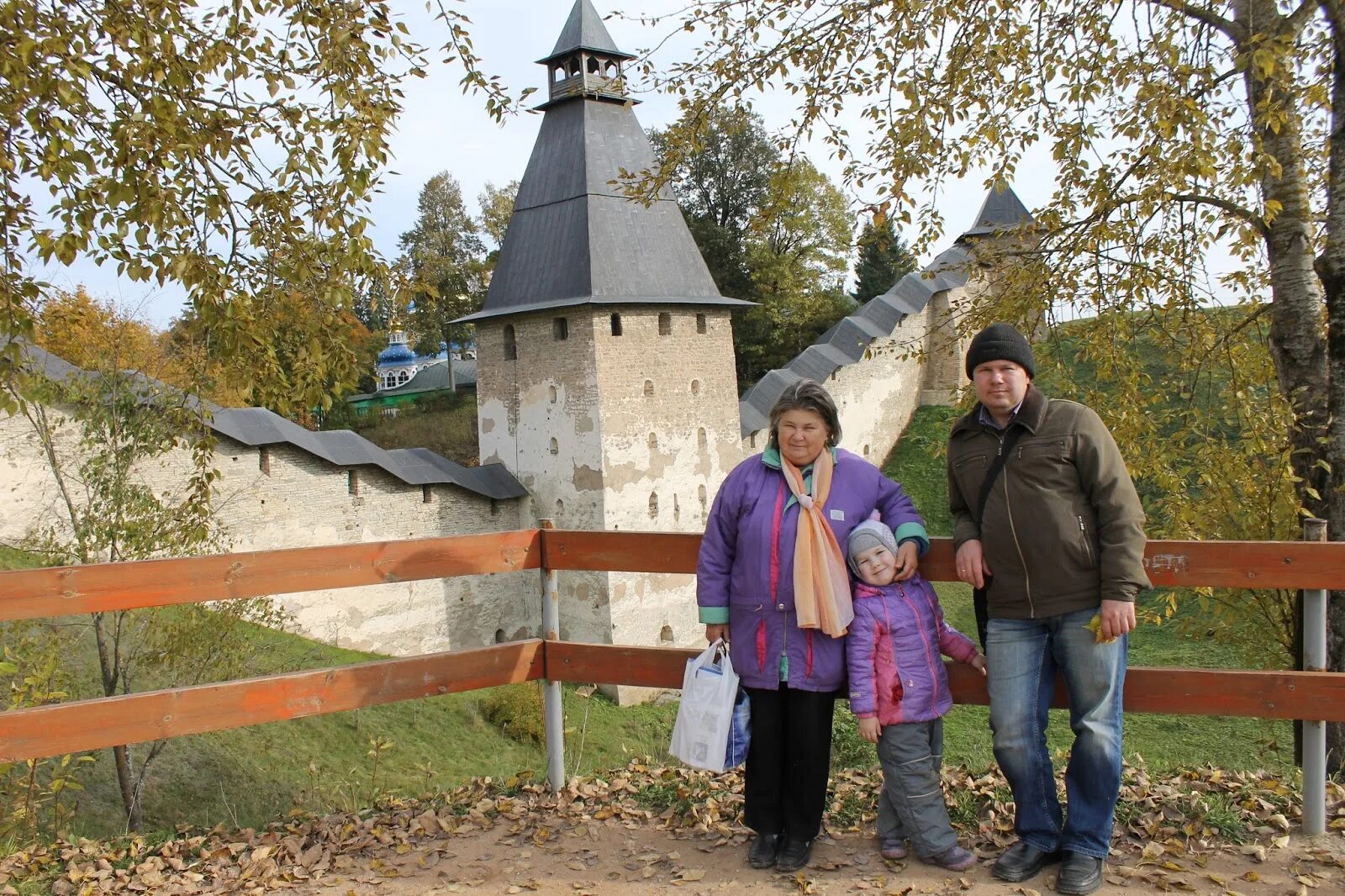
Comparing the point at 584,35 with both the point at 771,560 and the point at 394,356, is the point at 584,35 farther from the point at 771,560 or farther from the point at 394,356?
the point at 394,356

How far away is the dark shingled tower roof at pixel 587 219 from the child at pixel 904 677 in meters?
14.6

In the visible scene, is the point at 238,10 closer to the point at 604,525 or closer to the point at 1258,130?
the point at 1258,130

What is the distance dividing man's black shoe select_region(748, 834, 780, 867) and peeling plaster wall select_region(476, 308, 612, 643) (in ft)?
45.8

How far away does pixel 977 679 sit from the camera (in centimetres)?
328

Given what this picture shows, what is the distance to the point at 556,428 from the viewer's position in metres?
18.1

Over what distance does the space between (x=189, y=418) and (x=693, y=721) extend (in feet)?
13.0

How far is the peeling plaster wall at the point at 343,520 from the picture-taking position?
45.1 feet

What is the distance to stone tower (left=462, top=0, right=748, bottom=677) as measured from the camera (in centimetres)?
1762

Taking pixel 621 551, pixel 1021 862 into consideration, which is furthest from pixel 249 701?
pixel 1021 862

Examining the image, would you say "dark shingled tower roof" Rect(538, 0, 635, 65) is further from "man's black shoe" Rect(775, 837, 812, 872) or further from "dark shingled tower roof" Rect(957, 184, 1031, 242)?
"man's black shoe" Rect(775, 837, 812, 872)

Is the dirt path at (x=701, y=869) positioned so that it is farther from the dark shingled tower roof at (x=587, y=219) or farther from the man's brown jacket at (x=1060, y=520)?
the dark shingled tower roof at (x=587, y=219)

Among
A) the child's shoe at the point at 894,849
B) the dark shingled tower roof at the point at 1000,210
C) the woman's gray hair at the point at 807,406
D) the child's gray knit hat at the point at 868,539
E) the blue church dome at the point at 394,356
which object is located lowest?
the child's shoe at the point at 894,849

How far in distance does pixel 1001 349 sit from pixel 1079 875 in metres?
1.47

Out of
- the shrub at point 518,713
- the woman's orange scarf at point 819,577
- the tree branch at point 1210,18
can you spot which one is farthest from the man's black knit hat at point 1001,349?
the shrub at point 518,713
